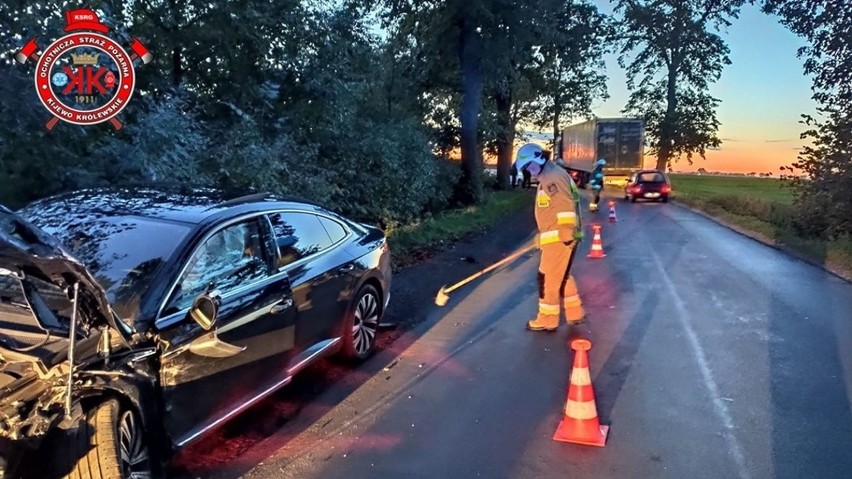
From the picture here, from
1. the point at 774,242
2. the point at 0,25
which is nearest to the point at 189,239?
the point at 0,25

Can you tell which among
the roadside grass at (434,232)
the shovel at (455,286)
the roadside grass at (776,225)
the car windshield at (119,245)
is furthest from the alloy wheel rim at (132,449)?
the roadside grass at (776,225)

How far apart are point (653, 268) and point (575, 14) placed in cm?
2164

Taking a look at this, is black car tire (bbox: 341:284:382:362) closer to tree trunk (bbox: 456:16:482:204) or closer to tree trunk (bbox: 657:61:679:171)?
tree trunk (bbox: 456:16:482:204)

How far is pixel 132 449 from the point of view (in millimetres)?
3598

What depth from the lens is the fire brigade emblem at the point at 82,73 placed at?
22.6 ft

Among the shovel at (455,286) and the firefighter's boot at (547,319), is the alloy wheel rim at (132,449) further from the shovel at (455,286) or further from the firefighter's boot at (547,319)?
the firefighter's boot at (547,319)

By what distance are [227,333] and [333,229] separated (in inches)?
81.2

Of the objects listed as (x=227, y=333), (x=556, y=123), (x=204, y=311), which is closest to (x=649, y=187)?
(x=556, y=123)

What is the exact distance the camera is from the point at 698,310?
8.59 m

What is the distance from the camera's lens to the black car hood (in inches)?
107

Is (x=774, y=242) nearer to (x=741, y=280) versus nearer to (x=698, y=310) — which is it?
(x=741, y=280)

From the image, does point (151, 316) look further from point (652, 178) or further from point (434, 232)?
point (652, 178)

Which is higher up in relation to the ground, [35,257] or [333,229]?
[35,257]

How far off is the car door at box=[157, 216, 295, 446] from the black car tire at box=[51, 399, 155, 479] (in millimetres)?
432
